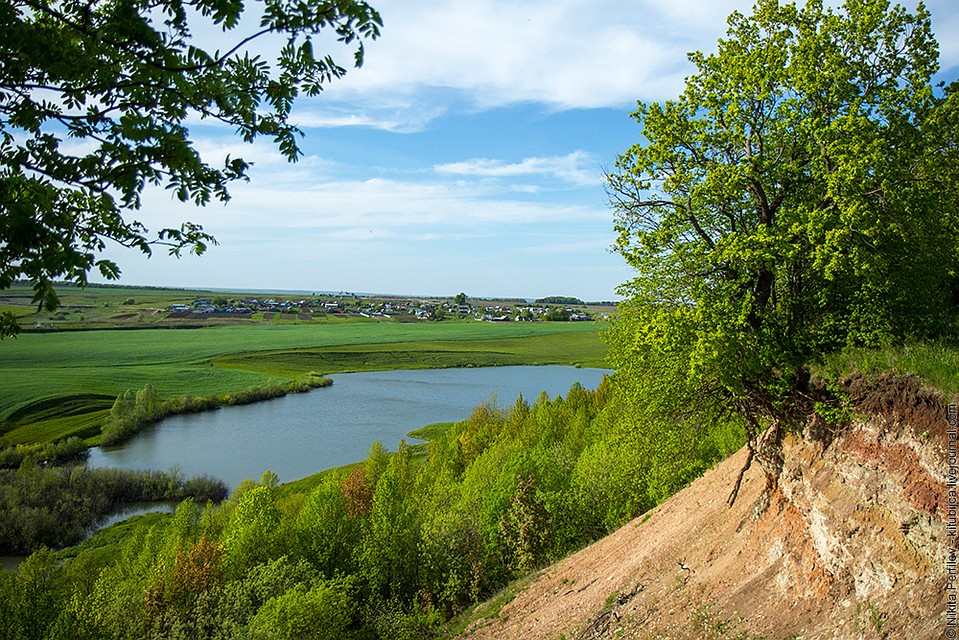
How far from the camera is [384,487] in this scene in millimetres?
29266

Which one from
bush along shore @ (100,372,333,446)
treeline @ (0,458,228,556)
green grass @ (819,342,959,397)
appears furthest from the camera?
bush along shore @ (100,372,333,446)

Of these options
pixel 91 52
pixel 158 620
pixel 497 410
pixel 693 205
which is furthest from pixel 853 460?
pixel 497 410

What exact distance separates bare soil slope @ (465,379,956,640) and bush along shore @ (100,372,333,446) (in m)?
71.0

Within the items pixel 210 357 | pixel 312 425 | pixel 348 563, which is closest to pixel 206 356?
pixel 210 357

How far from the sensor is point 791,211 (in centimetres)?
1112

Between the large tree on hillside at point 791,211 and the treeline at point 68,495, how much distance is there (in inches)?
2032

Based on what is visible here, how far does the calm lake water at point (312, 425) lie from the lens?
203 feet

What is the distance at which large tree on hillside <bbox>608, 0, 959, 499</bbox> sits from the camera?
10.8 m

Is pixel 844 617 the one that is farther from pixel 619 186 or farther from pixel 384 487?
pixel 384 487

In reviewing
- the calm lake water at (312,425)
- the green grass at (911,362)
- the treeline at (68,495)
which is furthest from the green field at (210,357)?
the green grass at (911,362)

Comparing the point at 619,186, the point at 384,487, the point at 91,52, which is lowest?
the point at 384,487

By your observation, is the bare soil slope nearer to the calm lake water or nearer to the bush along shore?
the calm lake water

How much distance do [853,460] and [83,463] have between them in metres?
71.9

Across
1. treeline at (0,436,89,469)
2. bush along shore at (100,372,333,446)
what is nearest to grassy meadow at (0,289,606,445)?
bush along shore at (100,372,333,446)
